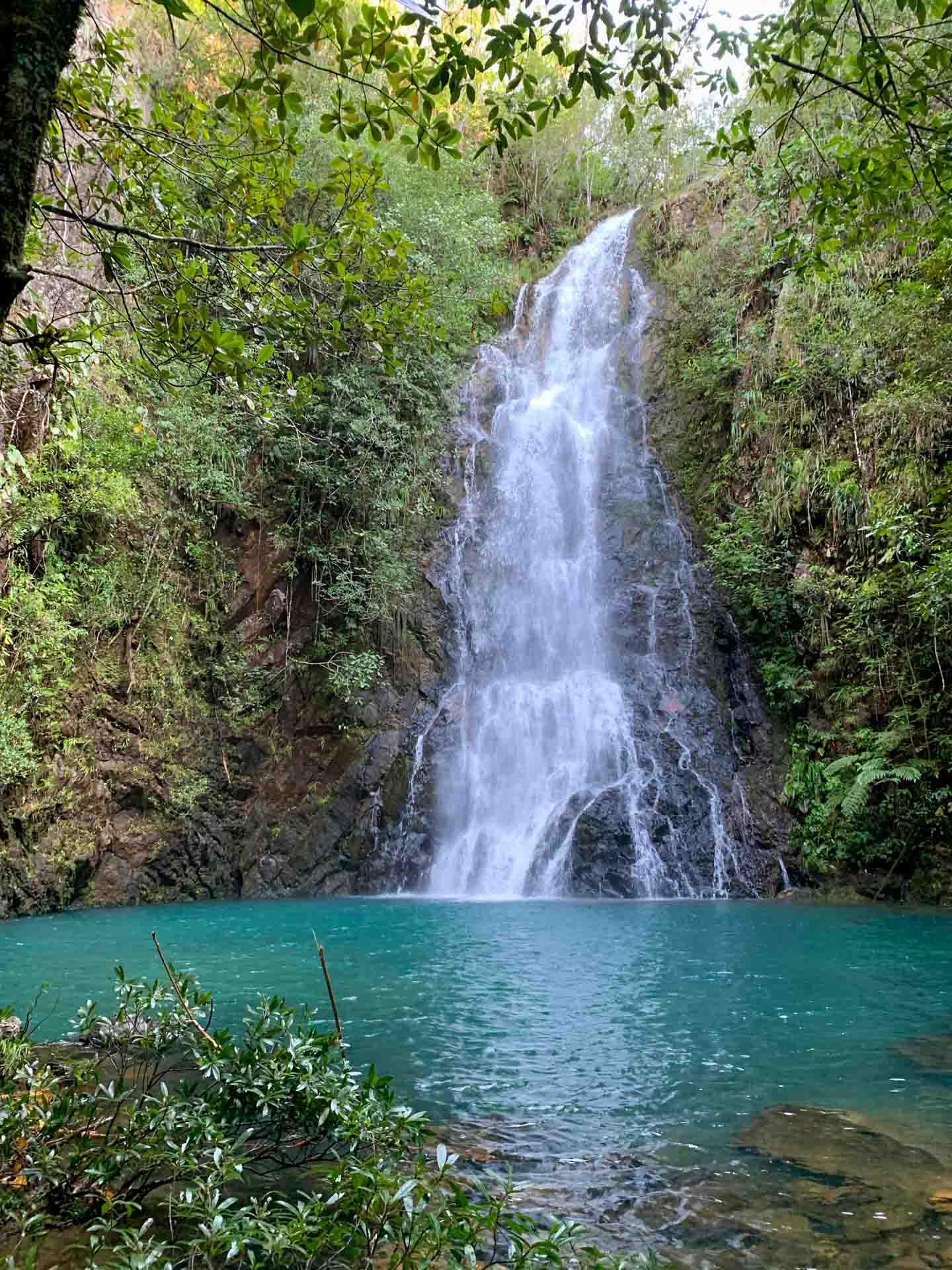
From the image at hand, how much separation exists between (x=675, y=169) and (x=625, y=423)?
1163cm

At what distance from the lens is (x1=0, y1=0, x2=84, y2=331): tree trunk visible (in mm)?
2027

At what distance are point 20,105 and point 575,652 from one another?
51.8ft

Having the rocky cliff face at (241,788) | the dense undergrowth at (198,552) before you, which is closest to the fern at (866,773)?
the rocky cliff face at (241,788)

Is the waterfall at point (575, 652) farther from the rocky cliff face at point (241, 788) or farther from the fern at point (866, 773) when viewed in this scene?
the fern at point (866, 773)

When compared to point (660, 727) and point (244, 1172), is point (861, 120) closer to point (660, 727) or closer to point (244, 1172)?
point (244, 1172)

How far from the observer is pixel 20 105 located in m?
2.04

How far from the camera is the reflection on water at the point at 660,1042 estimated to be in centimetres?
355

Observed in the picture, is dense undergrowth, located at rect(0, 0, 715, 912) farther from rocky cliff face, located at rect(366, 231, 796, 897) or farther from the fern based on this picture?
the fern

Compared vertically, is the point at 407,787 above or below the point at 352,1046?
above

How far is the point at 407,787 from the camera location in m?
16.1

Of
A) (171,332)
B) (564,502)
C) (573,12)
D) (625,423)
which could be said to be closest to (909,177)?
(573,12)

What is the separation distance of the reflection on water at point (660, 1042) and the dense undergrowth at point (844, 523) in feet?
7.11

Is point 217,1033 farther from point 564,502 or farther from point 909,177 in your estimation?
point 564,502

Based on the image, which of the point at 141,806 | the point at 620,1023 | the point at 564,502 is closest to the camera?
the point at 620,1023
